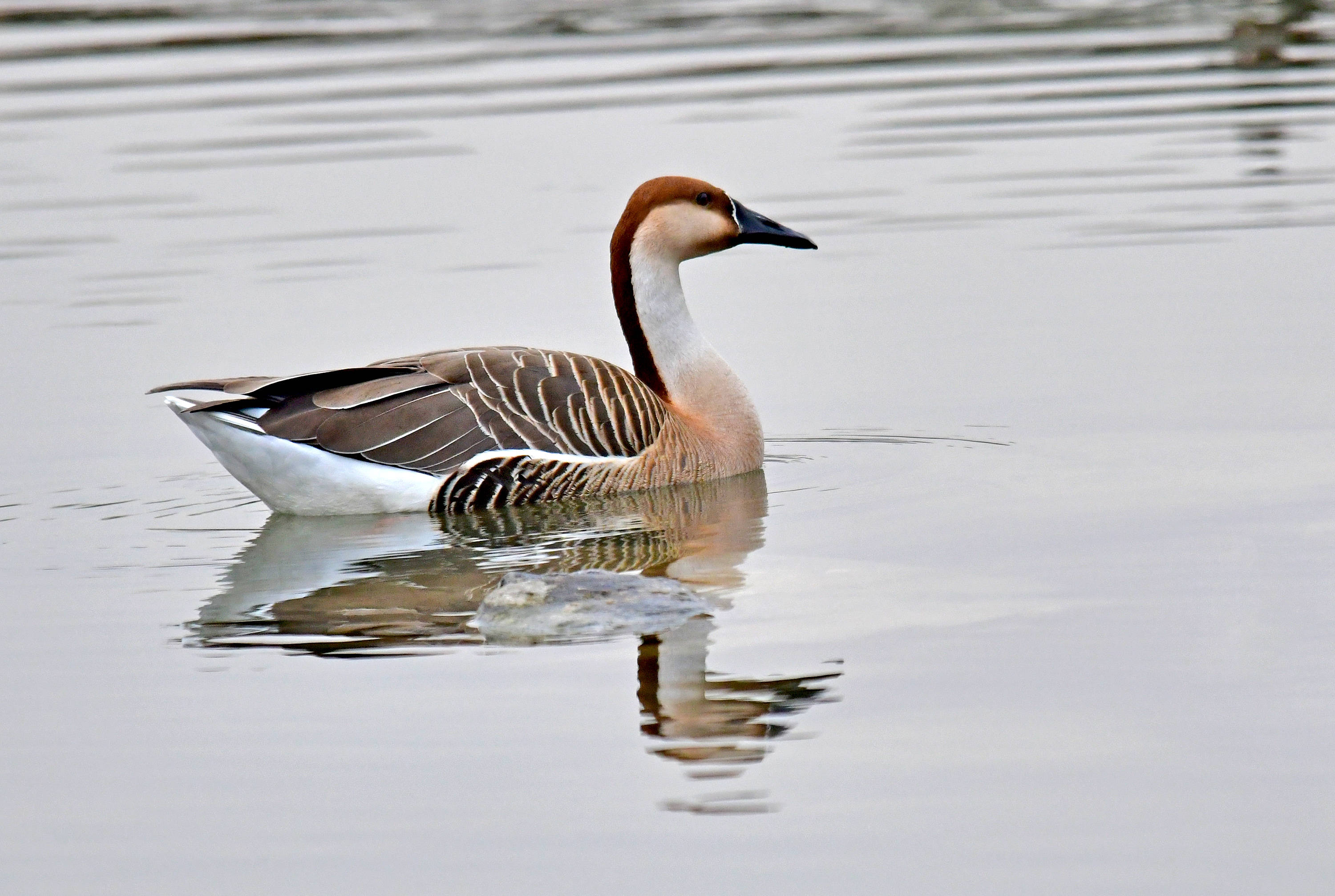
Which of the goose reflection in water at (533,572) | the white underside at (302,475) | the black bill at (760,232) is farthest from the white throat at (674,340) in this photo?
the white underside at (302,475)

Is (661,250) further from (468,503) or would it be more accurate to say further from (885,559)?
(885,559)

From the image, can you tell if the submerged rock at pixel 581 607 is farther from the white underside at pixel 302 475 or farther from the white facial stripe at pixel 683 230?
the white facial stripe at pixel 683 230

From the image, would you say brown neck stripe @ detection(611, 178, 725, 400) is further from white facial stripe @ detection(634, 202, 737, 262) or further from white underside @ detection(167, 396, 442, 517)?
white underside @ detection(167, 396, 442, 517)

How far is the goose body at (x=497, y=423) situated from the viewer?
9164mm

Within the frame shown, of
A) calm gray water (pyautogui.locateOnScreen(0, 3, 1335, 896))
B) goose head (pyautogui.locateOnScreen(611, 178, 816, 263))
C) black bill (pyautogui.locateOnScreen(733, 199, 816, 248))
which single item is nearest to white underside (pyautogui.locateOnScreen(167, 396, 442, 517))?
calm gray water (pyautogui.locateOnScreen(0, 3, 1335, 896))

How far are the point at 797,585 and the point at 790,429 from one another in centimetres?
341

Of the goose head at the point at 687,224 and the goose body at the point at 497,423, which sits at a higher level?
the goose head at the point at 687,224

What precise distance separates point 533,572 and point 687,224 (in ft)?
9.98

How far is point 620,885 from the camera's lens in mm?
4930

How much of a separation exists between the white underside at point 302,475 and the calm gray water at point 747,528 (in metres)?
0.15

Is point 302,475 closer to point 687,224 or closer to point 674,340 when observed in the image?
point 674,340

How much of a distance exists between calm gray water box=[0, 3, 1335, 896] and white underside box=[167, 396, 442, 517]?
15cm

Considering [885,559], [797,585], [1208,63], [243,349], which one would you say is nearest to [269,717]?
[797,585]

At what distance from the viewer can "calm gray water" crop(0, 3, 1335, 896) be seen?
528 cm
